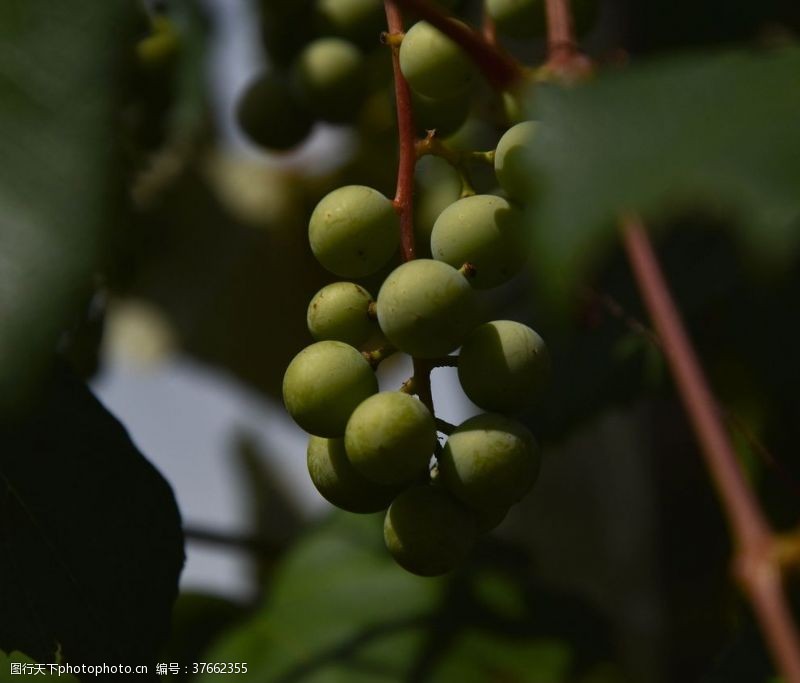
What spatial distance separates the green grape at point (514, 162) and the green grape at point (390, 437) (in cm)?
12

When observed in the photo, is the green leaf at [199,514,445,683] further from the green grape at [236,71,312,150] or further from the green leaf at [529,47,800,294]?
the green leaf at [529,47,800,294]

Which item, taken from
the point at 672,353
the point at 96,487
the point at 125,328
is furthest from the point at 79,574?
the point at 125,328

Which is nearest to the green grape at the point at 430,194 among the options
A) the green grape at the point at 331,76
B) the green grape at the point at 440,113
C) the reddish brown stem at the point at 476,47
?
the green grape at the point at 331,76

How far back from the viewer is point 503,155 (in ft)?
2.02

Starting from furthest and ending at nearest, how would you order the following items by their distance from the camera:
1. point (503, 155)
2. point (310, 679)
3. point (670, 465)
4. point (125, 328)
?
point (125, 328) < point (670, 465) < point (310, 679) < point (503, 155)

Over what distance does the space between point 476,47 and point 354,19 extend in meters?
Answer: 0.37

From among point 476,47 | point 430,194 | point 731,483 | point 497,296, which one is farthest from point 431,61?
point 497,296

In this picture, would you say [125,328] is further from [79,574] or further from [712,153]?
[712,153]

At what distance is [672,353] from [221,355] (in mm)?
1401

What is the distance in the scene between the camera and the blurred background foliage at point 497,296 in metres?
0.45

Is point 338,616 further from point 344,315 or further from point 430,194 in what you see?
point 344,315

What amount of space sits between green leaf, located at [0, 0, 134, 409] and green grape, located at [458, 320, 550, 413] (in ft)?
0.63

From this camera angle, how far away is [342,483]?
2.05ft

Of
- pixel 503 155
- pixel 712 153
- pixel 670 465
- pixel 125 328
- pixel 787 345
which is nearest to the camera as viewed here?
pixel 712 153
